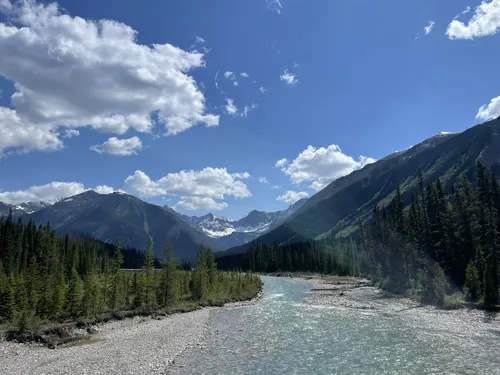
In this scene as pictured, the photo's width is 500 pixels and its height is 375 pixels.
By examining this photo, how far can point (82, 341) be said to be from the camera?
134 ft

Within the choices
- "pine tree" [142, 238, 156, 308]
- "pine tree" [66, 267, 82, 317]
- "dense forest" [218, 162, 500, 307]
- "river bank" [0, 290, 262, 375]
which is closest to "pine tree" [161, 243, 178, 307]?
"pine tree" [142, 238, 156, 308]

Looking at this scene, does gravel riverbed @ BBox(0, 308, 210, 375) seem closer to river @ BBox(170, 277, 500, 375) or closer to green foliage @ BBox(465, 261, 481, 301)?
river @ BBox(170, 277, 500, 375)

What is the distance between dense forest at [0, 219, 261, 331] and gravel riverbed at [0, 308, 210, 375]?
8.11 metres

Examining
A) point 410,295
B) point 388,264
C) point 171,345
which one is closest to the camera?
point 171,345

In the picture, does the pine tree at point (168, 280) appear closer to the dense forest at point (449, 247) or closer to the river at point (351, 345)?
the river at point (351, 345)

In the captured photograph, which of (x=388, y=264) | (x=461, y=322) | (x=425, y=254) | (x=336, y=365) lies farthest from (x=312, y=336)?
(x=388, y=264)

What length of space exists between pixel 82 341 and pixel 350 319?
111 ft

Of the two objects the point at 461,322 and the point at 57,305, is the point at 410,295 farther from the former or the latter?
the point at 57,305

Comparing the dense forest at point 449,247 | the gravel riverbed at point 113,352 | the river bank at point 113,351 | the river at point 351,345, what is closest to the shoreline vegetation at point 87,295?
the river bank at point 113,351

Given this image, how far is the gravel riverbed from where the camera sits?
29078 millimetres

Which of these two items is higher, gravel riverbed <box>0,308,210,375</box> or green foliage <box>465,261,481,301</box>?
green foliage <box>465,261,481,301</box>

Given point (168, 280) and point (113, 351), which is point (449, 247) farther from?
point (113, 351)

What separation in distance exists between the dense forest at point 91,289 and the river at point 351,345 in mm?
17983

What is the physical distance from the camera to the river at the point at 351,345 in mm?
28406
